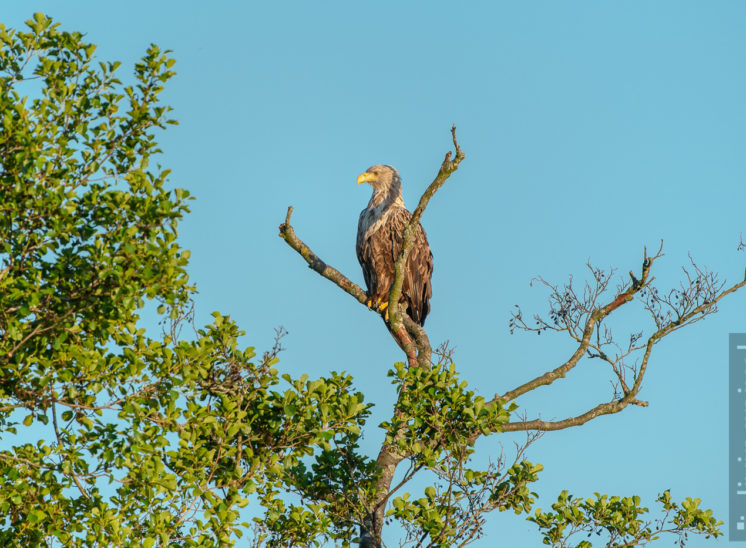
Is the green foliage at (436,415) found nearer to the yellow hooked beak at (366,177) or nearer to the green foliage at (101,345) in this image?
the green foliage at (101,345)

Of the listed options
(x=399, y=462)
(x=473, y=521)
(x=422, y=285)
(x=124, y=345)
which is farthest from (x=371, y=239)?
(x=124, y=345)

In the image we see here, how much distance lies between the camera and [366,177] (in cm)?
1124

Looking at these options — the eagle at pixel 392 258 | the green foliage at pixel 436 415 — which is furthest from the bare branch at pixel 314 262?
the green foliage at pixel 436 415

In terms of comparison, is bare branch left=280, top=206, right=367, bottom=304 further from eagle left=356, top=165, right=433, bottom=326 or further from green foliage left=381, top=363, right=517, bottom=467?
green foliage left=381, top=363, right=517, bottom=467

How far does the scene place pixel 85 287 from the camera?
4.88 meters

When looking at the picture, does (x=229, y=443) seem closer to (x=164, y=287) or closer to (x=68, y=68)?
(x=164, y=287)

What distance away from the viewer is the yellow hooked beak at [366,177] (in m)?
11.2

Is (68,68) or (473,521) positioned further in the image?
(473,521)

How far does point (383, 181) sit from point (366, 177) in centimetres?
23

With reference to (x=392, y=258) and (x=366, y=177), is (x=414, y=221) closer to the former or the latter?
(x=392, y=258)

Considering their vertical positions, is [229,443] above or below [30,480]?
above

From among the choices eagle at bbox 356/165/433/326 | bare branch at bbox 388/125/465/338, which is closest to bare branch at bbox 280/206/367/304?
bare branch at bbox 388/125/465/338

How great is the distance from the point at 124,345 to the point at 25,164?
1243 mm

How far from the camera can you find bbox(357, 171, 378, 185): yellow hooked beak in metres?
11.2
